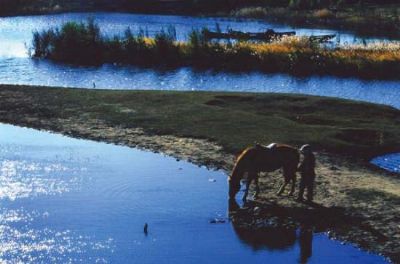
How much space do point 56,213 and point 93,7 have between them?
3630 inches

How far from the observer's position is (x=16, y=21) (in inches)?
3465

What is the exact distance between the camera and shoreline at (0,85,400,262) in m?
17.0

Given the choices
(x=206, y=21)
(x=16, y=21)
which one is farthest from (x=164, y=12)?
(x=16, y=21)

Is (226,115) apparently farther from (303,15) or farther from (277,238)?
(303,15)

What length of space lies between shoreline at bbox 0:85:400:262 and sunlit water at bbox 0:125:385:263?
758 mm

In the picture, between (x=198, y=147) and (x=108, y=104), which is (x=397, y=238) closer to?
(x=198, y=147)

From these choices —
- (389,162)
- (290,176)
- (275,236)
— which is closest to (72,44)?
(389,162)

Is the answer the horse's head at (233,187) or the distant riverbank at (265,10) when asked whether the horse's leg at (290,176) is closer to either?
the horse's head at (233,187)

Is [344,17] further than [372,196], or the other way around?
[344,17]

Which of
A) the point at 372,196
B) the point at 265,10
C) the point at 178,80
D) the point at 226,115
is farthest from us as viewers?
the point at 265,10

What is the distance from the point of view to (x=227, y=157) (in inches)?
907

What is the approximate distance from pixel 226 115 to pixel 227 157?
21.1ft

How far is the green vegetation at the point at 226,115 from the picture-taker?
25.4 m

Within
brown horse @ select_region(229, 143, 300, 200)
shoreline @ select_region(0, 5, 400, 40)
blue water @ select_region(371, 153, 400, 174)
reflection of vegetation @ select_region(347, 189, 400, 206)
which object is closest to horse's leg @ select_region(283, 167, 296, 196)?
brown horse @ select_region(229, 143, 300, 200)
